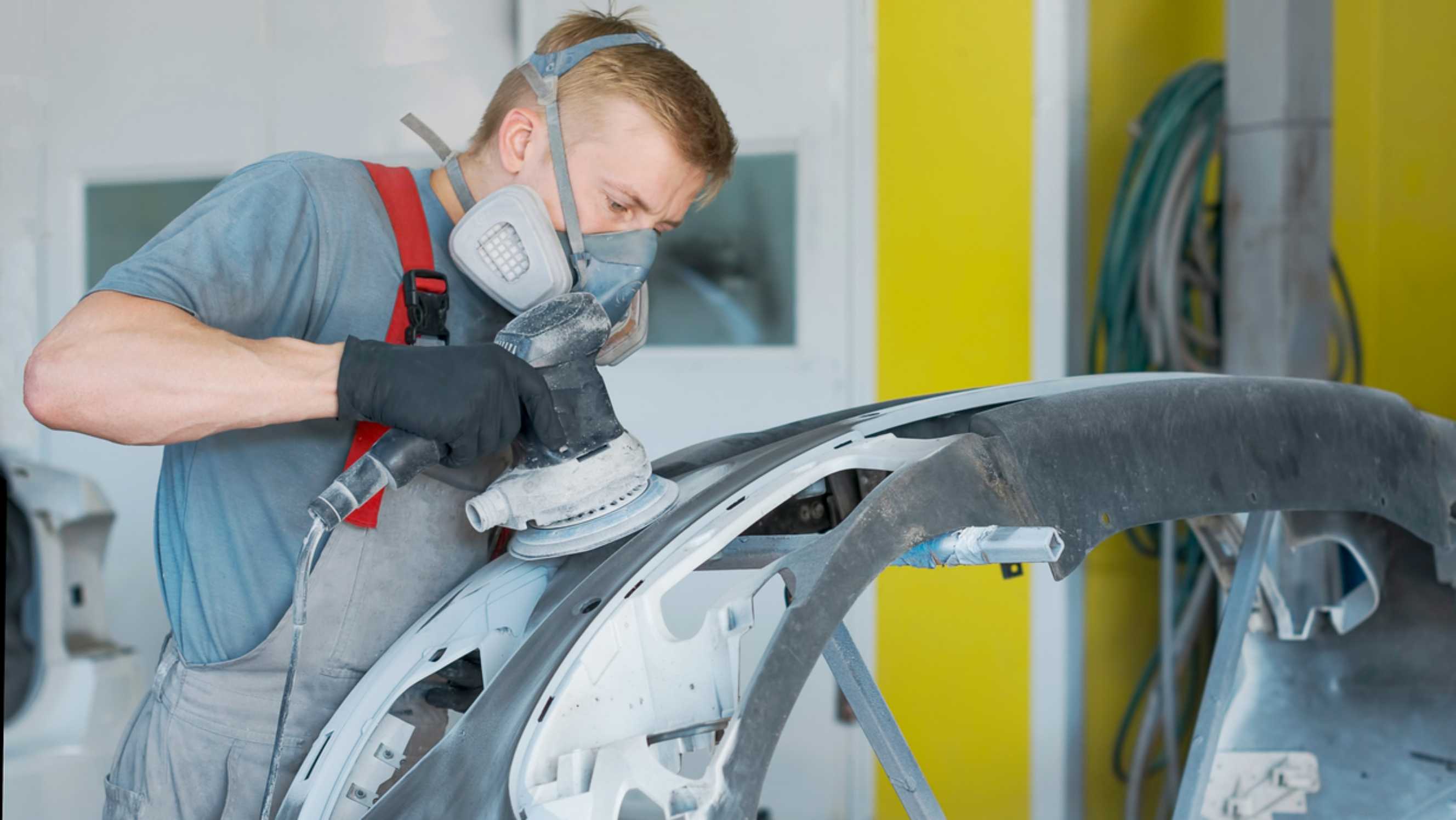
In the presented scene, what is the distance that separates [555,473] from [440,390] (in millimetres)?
140

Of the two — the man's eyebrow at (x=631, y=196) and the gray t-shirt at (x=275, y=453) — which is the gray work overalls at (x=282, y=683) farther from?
the man's eyebrow at (x=631, y=196)

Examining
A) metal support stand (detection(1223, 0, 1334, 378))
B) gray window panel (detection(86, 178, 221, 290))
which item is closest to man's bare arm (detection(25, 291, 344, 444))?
metal support stand (detection(1223, 0, 1334, 378))

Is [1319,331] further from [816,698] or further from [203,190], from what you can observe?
[203,190]

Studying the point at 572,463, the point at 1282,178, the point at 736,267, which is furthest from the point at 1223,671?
the point at 736,267

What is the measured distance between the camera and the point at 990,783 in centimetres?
311

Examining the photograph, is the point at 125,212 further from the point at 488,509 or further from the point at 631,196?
the point at 488,509

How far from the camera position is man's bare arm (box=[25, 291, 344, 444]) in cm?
101

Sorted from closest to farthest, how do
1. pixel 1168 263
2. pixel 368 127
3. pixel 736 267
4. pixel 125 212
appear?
pixel 1168 263, pixel 736 267, pixel 368 127, pixel 125 212

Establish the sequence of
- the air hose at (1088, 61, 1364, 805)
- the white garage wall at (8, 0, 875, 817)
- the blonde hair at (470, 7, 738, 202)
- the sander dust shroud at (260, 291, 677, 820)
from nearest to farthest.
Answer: the sander dust shroud at (260, 291, 677, 820), the blonde hair at (470, 7, 738, 202), the air hose at (1088, 61, 1364, 805), the white garage wall at (8, 0, 875, 817)

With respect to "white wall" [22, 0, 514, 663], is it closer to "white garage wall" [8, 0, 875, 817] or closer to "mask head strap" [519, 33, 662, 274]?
"white garage wall" [8, 0, 875, 817]

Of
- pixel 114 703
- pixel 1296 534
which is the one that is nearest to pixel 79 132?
pixel 114 703

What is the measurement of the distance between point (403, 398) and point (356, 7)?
2630 mm

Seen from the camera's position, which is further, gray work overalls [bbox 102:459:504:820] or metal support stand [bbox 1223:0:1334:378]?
metal support stand [bbox 1223:0:1334:378]

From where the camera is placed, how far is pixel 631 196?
1.38 metres
